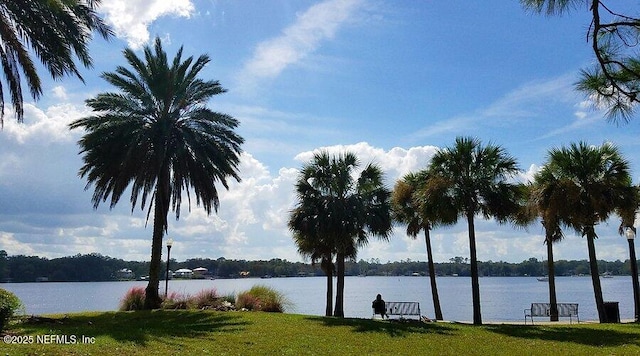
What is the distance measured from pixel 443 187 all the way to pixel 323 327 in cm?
916

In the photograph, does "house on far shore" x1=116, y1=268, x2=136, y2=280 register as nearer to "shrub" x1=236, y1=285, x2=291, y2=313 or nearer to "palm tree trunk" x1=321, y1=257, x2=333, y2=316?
"palm tree trunk" x1=321, y1=257, x2=333, y2=316

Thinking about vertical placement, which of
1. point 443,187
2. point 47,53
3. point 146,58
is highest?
point 146,58

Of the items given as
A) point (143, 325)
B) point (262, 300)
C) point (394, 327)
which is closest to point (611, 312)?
point (394, 327)

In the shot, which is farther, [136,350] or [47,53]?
[47,53]

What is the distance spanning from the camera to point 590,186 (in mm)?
24547

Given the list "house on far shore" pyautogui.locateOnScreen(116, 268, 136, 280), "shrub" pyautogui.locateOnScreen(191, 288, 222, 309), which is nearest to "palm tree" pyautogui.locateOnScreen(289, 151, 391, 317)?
"shrub" pyautogui.locateOnScreen(191, 288, 222, 309)

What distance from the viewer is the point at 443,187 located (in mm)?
24844

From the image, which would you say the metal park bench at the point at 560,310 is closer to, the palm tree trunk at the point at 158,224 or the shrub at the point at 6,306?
the palm tree trunk at the point at 158,224

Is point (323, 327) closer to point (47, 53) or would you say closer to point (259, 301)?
point (259, 301)

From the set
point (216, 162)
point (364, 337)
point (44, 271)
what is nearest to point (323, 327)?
point (364, 337)

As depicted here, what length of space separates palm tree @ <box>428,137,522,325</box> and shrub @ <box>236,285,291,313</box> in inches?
379

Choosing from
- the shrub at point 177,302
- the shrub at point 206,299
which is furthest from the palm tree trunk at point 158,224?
the shrub at point 206,299

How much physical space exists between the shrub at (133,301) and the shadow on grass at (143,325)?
2.60 meters

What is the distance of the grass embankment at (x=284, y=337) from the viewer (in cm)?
1293
